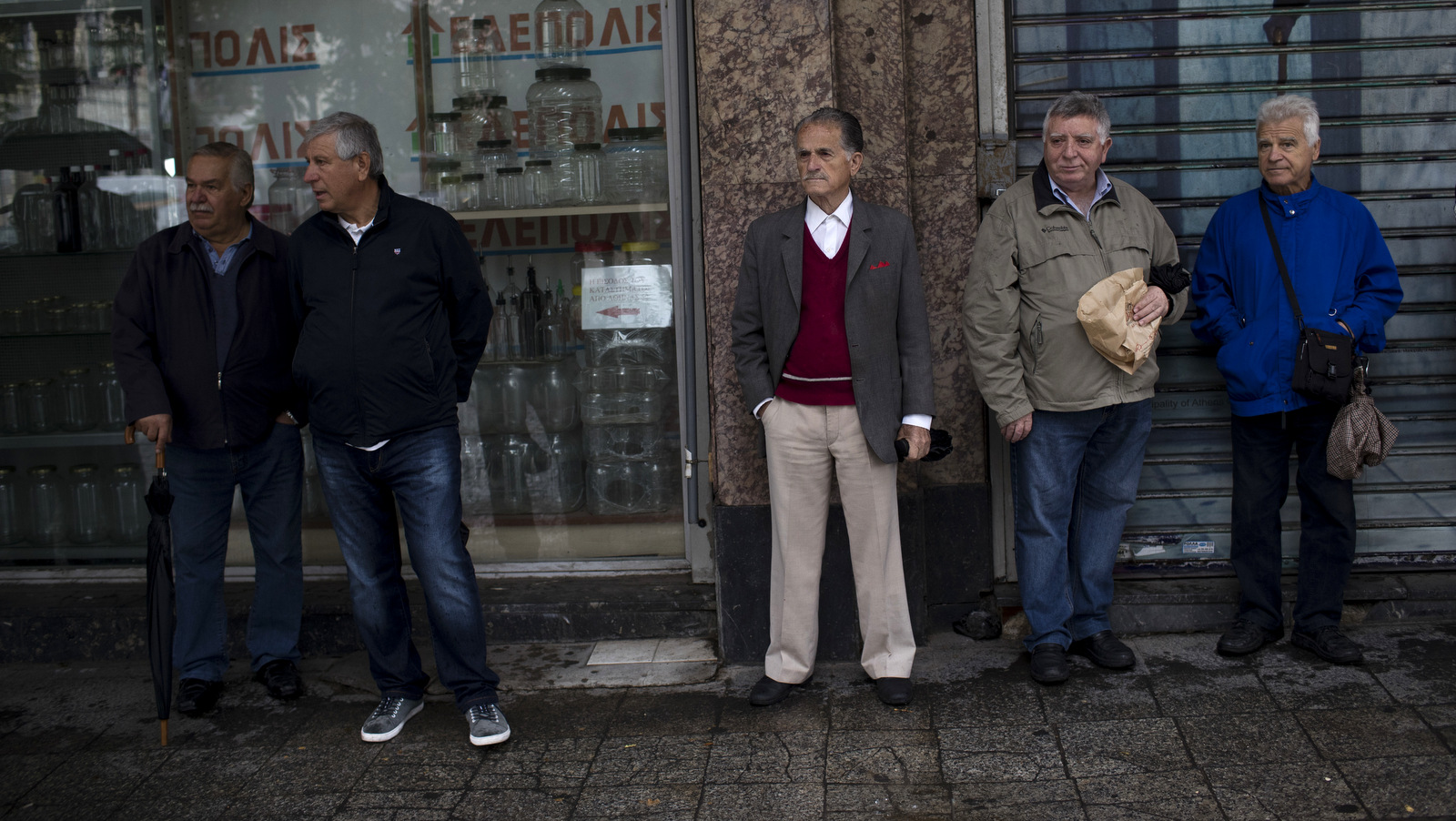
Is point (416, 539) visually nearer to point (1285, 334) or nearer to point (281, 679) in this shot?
point (281, 679)

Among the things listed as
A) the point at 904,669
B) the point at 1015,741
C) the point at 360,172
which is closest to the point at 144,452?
the point at 360,172

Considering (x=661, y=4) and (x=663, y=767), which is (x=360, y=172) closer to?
(x=661, y=4)

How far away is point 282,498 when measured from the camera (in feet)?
13.9

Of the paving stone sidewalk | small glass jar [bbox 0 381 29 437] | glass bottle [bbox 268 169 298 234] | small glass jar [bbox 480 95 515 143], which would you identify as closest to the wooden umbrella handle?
the paving stone sidewalk

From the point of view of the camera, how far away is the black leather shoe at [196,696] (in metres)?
4.05

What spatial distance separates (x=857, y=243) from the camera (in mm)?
3709

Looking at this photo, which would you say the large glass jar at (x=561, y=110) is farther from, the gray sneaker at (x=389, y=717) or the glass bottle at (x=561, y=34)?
the gray sneaker at (x=389, y=717)

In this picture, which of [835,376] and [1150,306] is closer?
[835,376]

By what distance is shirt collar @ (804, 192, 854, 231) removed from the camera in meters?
3.77

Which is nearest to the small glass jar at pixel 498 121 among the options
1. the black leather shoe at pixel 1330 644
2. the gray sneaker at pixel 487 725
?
the gray sneaker at pixel 487 725

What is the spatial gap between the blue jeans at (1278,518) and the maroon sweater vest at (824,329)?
161 cm

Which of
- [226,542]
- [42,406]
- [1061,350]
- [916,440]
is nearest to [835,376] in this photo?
[916,440]

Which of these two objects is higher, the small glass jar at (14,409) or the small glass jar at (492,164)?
the small glass jar at (492,164)

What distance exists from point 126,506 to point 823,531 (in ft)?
11.6
